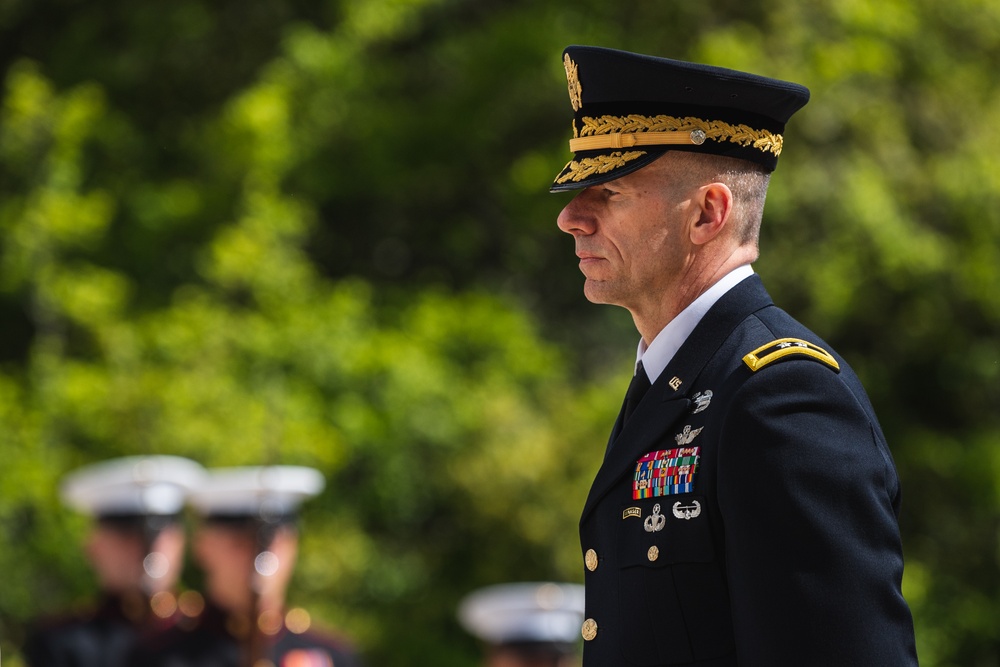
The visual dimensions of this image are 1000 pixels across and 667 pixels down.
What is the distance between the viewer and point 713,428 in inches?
77.3

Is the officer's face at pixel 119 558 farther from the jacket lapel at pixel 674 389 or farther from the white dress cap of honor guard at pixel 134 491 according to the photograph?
the jacket lapel at pixel 674 389

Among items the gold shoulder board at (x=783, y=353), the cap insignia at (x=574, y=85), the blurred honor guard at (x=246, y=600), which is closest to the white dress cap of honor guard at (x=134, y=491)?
the blurred honor guard at (x=246, y=600)

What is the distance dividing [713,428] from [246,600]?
3939 millimetres

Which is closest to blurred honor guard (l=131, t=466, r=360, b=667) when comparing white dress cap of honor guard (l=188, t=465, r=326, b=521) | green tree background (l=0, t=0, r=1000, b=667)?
white dress cap of honor guard (l=188, t=465, r=326, b=521)

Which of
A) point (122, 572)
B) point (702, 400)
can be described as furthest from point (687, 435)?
point (122, 572)

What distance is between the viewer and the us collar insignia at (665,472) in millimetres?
1979

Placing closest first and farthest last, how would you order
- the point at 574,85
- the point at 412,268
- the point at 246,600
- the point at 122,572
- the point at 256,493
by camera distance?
the point at 574,85 < the point at 246,600 < the point at 256,493 < the point at 122,572 < the point at 412,268

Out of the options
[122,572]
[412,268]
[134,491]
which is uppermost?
[412,268]

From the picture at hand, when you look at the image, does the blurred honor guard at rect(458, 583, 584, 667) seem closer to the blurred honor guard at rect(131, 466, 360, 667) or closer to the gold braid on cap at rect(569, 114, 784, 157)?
the blurred honor guard at rect(131, 466, 360, 667)

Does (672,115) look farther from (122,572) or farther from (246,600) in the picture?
(122,572)

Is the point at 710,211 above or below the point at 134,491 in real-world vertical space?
below

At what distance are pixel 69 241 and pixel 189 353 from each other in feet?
5.04

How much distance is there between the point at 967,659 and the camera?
1141 cm

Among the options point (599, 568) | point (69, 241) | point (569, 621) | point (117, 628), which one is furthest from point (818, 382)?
point (69, 241)
